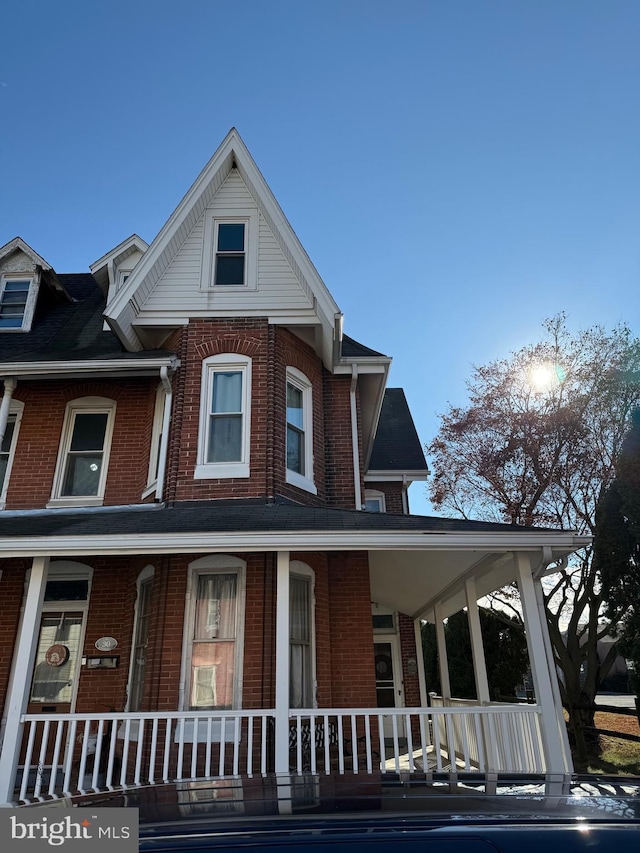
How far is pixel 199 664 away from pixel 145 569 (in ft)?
5.64

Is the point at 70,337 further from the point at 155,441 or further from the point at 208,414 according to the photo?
the point at 208,414

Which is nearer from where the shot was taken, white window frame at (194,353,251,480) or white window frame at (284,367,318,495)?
white window frame at (194,353,251,480)

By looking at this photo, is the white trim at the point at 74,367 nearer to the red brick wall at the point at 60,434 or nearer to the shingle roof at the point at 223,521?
the red brick wall at the point at 60,434

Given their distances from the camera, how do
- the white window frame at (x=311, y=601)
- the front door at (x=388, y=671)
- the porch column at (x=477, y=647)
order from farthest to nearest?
the front door at (x=388, y=671), the porch column at (x=477, y=647), the white window frame at (x=311, y=601)

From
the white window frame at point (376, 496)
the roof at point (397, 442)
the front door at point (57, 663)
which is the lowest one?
the front door at point (57, 663)

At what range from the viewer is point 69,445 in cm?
1012

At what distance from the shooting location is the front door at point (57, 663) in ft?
28.8

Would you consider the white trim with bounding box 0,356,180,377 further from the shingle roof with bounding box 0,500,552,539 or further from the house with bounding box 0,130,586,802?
the shingle roof with bounding box 0,500,552,539

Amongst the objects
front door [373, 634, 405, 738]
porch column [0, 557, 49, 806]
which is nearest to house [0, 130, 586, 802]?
porch column [0, 557, 49, 806]

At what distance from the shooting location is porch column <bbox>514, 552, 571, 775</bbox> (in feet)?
19.6

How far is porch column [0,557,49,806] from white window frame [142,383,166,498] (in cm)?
269

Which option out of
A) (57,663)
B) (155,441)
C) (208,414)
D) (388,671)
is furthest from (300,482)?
(388,671)

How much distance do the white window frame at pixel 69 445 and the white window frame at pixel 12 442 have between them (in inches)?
31.4

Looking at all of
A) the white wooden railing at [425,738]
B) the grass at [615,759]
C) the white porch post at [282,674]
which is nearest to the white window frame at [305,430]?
the white porch post at [282,674]
